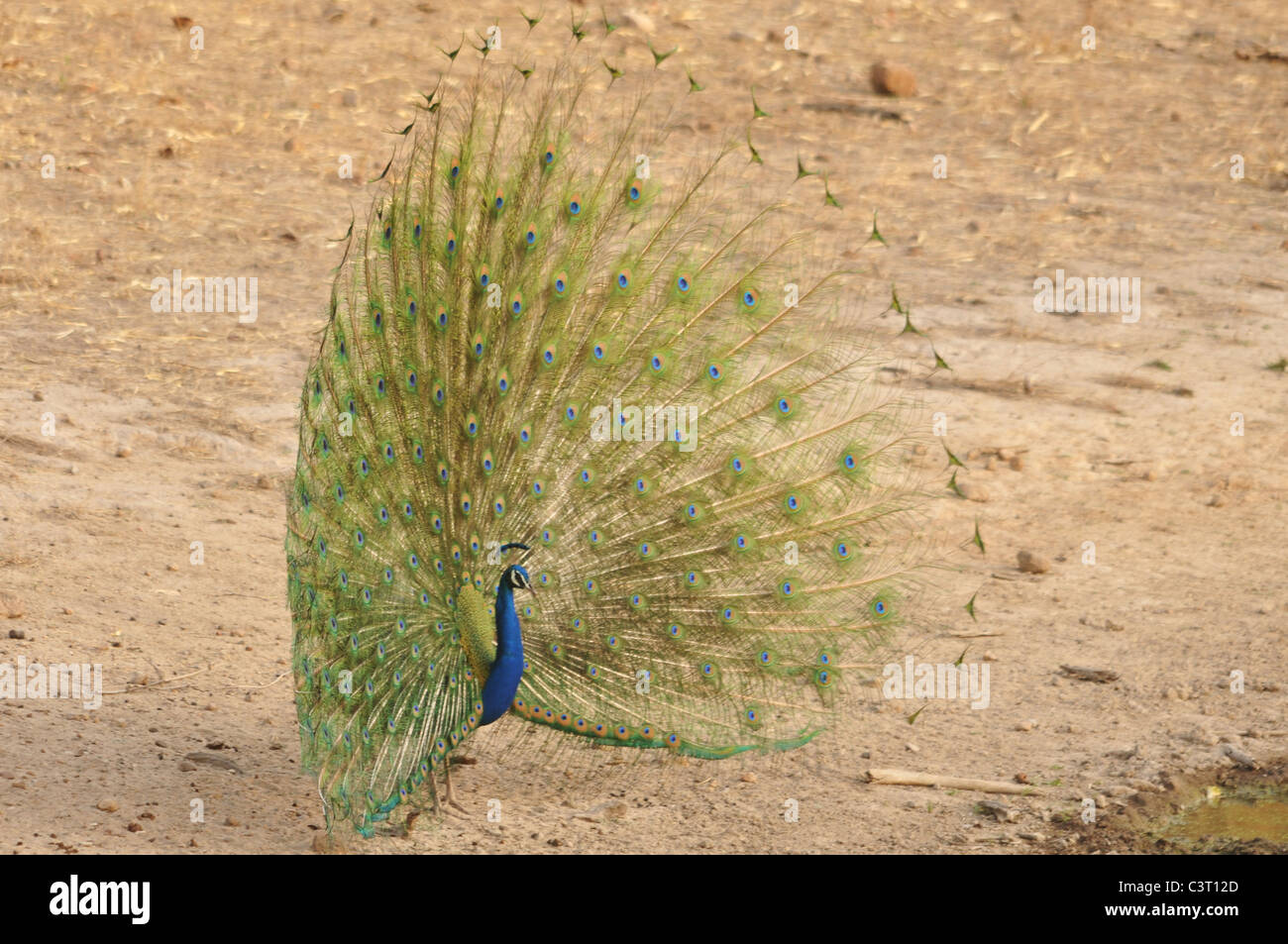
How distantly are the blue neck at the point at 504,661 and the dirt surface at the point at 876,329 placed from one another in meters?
0.73

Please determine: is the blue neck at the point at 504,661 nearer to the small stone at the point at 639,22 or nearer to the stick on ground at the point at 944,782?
the stick on ground at the point at 944,782

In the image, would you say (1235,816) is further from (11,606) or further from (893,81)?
(893,81)

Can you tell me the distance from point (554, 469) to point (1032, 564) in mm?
3708

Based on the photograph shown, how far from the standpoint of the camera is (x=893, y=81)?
15.0 metres

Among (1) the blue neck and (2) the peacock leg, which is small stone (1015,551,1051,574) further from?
(1) the blue neck

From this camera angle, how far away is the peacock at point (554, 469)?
5254 millimetres

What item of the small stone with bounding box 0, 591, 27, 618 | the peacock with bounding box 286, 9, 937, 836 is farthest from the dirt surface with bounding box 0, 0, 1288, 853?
the peacock with bounding box 286, 9, 937, 836

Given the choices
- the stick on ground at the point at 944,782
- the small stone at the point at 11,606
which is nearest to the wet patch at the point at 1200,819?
the stick on ground at the point at 944,782

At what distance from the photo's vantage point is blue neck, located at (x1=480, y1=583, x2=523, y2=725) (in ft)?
17.0

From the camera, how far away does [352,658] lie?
17.3 feet

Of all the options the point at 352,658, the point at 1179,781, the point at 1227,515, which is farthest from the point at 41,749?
the point at 1227,515

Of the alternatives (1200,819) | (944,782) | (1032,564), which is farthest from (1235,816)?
(1032,564)

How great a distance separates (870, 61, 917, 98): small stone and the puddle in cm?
997

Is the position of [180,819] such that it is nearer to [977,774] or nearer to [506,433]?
[506,433]
